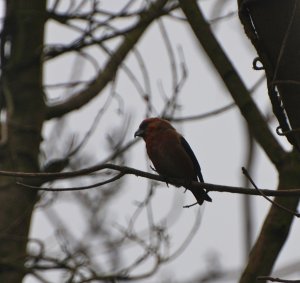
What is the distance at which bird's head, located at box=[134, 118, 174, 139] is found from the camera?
15.2 ft

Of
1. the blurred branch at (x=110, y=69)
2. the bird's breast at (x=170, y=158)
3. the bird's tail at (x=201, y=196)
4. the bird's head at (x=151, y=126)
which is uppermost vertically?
the blurred branch at (x=110, y=69)

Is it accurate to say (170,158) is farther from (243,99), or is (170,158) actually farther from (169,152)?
(243,99)

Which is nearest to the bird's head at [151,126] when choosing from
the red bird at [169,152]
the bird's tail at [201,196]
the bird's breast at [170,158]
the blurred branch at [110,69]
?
the red bird at [169,152]

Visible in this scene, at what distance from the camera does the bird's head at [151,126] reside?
4.65 m

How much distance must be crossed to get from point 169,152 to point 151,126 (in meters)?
0.29

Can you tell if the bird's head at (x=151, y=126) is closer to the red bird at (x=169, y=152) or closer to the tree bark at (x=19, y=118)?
the red bird at (x=169, y=152)

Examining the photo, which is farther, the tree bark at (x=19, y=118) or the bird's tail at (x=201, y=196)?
the tree bark at (x=19, y=118)

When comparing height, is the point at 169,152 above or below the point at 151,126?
below

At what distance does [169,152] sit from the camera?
14.6 ft

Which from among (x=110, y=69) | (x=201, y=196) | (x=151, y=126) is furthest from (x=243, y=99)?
(x=110, y=69)

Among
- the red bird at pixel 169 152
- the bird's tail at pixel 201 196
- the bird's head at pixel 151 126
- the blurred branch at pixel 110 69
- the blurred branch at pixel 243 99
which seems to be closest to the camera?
the blurred branch at pixel 243 99

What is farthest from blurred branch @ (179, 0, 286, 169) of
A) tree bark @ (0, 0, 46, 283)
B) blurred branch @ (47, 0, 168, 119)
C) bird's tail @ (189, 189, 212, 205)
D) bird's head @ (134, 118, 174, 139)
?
tree bark @ (0, 0, 46, 283)

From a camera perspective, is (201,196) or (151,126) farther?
(151,126)

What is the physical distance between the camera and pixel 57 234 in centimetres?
543
